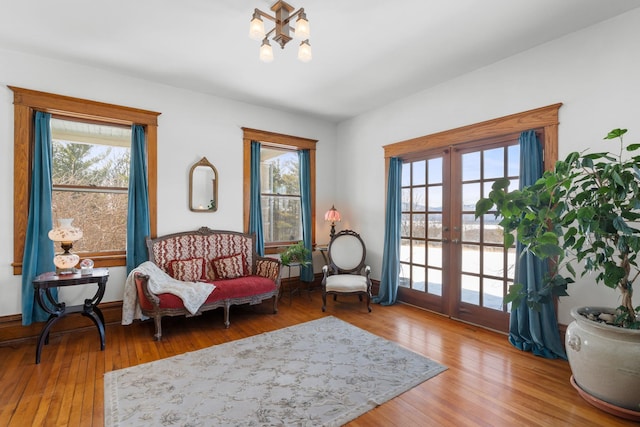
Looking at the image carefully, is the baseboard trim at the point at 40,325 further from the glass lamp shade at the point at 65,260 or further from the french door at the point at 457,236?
the french door at the point at 457,236

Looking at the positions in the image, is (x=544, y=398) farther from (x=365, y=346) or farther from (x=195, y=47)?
(x=195, y=47)

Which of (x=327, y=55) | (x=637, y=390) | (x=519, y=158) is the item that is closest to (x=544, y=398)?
(x=637, y=390)

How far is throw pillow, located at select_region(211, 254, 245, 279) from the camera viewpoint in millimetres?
4125

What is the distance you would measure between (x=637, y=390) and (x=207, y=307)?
3641 millimetres

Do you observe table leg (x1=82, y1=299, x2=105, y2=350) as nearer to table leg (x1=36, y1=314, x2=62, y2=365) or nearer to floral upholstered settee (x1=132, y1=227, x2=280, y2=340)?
table leg (x1=36, y1=314, x2=62, y2=365)

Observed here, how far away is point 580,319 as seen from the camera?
2234mm

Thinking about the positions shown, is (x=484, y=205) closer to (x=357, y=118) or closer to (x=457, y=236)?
(x=457, y=236)

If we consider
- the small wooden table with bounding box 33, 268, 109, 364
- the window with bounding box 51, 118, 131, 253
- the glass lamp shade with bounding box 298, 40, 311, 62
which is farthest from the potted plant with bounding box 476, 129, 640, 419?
the window with bounding box 51, 118, 131, 253

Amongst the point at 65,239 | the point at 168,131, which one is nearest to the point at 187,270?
the point at 65,239

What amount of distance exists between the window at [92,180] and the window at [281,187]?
1.86 metres

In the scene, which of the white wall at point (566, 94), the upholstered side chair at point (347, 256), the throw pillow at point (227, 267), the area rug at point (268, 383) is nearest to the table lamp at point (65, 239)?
the area rug at point (268, 383)

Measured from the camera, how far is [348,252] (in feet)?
15.8

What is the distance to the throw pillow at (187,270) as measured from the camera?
383 cm

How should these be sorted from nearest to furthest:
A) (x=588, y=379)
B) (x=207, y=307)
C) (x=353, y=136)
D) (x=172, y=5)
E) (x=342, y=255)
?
(x=588, y=379) < (x=172, y=5) < (x=207, y=307) < (x=342, y=255) < (x=353, y=136)
